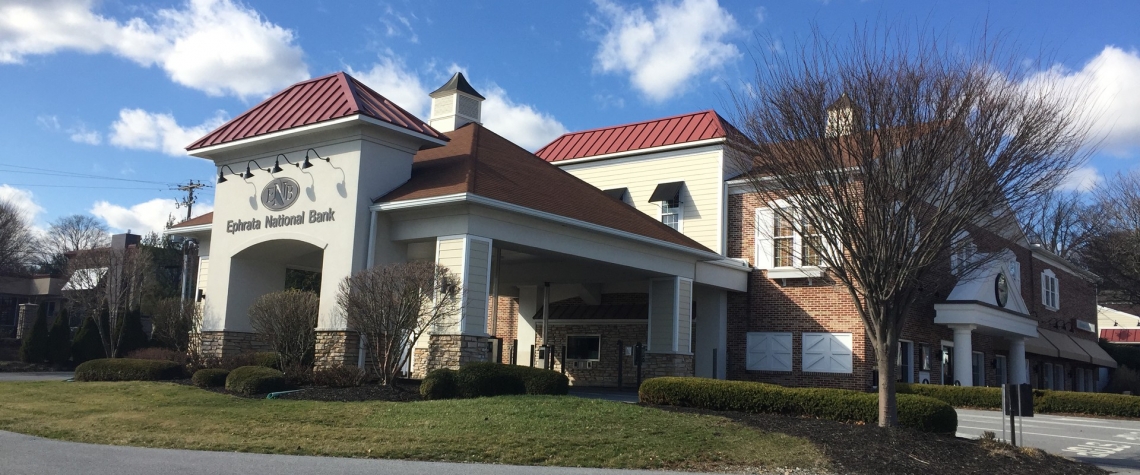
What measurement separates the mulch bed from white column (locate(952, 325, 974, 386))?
13196 millimetres

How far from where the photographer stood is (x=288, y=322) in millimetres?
19594

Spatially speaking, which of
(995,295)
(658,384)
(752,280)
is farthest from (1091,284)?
(658,384)

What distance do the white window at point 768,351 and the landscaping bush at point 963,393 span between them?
12.3ft

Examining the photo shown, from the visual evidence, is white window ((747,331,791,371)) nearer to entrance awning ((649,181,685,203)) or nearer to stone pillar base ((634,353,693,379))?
stone pillar base ((634,353,693,379))

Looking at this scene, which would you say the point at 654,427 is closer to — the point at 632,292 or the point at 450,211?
the point at 450,211

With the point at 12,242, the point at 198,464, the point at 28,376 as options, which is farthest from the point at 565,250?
the point at 12,242

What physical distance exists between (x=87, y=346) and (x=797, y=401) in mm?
29542

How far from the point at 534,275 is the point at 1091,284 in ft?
95.5

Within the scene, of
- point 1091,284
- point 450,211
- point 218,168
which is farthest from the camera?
point 1091,284

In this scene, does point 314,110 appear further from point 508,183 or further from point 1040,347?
point 1040,347

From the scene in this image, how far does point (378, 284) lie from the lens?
57.2 feet

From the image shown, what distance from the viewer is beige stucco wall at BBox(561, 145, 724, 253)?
27828mm

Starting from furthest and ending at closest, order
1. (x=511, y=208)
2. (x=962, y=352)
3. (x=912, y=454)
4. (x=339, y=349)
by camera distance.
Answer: (x=962, y=352)
(x=339, y=349)
(x=511, y=208)
(x=912, y=454)

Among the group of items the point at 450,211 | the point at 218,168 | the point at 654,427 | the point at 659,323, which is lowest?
the point at 654,427
